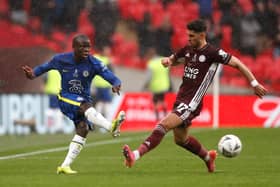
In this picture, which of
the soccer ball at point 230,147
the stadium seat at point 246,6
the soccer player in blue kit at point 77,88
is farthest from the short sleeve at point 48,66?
the stadium seat at point 246,6

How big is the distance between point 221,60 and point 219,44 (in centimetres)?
1550

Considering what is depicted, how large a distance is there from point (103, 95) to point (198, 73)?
13.8 m

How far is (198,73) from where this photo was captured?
1154 cm

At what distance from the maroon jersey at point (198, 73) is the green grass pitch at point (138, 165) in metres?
0.92

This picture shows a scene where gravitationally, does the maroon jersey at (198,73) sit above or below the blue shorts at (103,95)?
above

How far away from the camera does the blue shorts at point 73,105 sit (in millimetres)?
11594

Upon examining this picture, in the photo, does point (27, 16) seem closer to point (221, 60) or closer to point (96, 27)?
point (96, 27)

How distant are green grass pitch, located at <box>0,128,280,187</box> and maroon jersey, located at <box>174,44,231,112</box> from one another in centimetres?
92

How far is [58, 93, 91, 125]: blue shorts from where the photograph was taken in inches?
456

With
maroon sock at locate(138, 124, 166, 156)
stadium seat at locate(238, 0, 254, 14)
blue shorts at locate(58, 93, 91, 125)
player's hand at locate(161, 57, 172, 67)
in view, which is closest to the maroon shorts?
maroon sock at locate(138, 124, 166, 156)

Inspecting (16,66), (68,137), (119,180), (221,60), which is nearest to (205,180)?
(119,180)

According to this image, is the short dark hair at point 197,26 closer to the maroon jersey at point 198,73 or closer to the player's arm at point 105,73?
the maroon jersey at point 198,73

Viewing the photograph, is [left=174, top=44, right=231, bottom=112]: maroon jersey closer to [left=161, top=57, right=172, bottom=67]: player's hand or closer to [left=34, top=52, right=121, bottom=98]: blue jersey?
[left=161, top=57, right=172, bottom=67]: player's hand

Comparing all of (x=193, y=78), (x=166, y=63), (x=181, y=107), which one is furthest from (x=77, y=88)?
(x=193, y=78)
